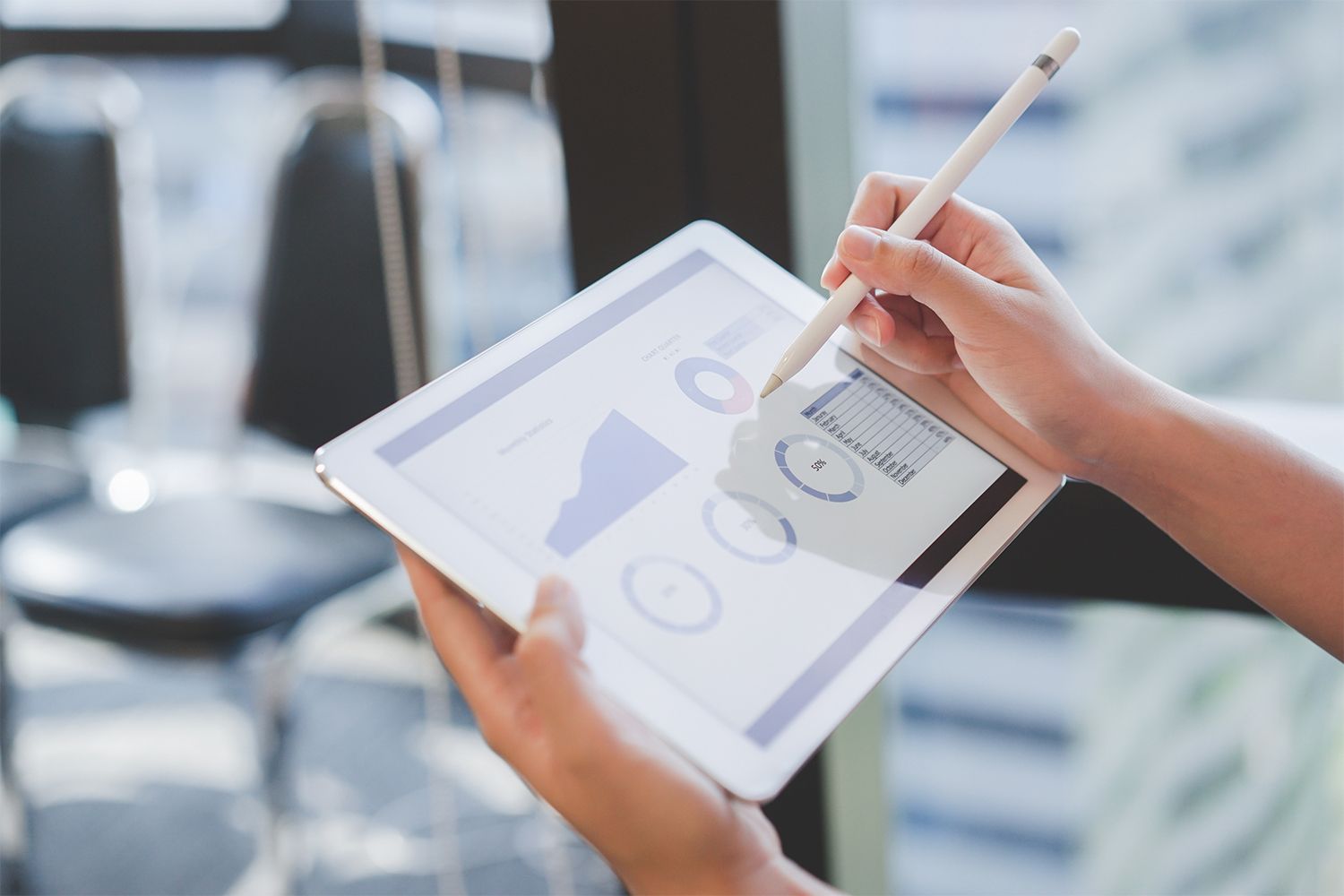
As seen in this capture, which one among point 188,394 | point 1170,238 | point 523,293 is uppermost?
point 1170,238

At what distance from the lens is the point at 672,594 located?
53 cm

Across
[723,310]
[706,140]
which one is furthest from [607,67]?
[723,310]

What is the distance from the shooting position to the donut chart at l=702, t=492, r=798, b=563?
1.83ft

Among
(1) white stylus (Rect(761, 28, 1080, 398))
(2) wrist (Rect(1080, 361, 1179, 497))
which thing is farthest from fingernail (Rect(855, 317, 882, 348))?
(2) wrist (Rect(1080, 361, 1179, 497))

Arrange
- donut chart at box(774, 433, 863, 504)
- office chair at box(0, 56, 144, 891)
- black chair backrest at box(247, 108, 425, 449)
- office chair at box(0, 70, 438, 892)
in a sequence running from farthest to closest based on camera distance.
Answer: office chair at box(0, 56, 144, 891) < black chair backrest at box(247, 108, 425, 449) < office chair at box(0, 70, 438, 892) < donut chart at box(774, 433, 863, 504)

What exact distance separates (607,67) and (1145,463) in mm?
450

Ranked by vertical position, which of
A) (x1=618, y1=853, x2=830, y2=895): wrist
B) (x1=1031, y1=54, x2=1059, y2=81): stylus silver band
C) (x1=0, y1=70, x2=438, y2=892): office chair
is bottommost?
(x1=0, y1=70, x2=438, y2=892): office chair

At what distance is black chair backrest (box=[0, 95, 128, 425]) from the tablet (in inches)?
58.9

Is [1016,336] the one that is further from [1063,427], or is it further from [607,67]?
[607,67]

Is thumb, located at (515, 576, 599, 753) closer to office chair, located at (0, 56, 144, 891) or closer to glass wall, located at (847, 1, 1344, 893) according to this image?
glass wall, located at (847, 1, 1344, 893)

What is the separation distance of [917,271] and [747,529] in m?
0.17

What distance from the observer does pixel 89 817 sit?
5.65ft

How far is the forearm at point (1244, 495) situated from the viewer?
642 millimetres

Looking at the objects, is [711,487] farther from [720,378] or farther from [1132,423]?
[1132,423]
